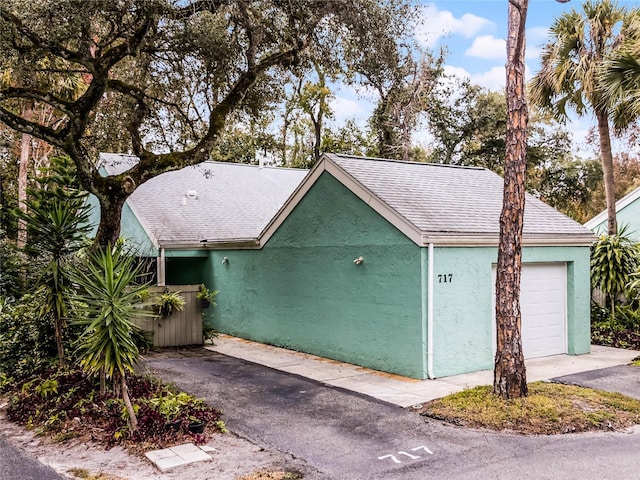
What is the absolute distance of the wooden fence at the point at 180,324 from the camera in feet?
41.0

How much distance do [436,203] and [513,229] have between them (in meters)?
3.25

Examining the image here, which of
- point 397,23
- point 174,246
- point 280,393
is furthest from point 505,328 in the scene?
point 174,246

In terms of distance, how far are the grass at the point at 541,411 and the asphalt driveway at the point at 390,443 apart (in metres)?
0.21

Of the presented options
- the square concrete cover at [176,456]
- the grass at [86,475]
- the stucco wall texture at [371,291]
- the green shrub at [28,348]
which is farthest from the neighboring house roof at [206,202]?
the grass at [86,475]

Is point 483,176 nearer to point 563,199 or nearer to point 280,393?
point 280,393

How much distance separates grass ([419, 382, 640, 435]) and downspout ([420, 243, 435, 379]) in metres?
1.23

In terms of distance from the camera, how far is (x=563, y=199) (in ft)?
92.1

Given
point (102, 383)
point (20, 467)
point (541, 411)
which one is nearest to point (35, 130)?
point (102, 383)

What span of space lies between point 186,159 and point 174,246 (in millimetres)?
4078

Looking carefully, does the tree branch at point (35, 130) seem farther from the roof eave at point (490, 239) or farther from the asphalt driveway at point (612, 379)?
the asphalt driveway at point (612, 379)

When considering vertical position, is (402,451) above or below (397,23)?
below

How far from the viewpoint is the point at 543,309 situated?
10680mm

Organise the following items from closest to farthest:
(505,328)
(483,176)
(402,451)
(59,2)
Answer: (402,451), (505,328), (59,2), (483,176)

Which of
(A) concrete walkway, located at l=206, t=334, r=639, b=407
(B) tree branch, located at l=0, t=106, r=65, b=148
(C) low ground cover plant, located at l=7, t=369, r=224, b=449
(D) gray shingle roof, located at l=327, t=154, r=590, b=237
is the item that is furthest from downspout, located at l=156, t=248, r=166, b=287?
(C) low ground cover plant, located at l=7, t=369, r=224, b=449
